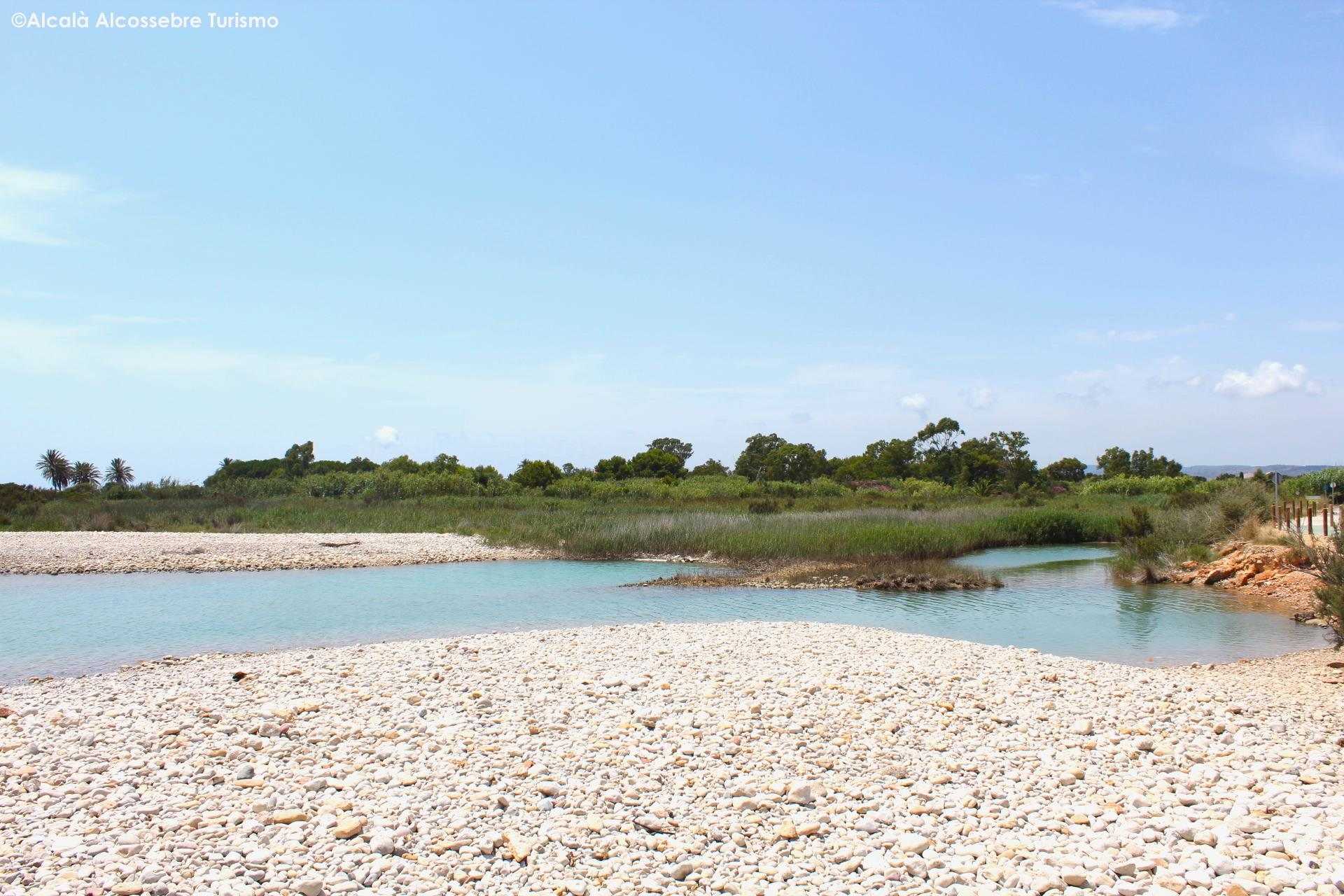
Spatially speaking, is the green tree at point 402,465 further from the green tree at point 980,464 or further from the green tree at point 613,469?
the green tree at point 980,464

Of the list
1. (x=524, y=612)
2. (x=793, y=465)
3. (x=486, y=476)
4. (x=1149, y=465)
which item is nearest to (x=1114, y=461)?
(x=1149, y=465)

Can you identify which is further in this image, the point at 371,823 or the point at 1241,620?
the point at 1241,620

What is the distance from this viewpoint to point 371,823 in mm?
5102

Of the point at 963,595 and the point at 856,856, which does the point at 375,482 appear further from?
the point at 856,856

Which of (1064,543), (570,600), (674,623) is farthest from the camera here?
(1064,543)

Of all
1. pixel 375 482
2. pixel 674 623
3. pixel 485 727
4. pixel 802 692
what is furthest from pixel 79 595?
pixel 375 482

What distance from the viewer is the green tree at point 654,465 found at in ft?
213

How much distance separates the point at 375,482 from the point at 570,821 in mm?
47392

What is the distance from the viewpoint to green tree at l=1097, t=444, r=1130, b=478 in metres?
70.8

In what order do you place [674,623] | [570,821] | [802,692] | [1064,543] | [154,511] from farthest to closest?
[154,511] < [1064,543] < [674,623] < [802,692] < [570,821]

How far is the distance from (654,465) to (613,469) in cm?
285

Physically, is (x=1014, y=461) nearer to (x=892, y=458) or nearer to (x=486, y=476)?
(x=892, y=458)

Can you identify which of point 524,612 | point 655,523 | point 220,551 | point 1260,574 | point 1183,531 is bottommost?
point 524,612

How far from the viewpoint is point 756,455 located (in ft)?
232
